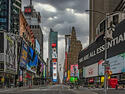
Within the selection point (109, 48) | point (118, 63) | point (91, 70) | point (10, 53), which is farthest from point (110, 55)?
point (10, 53)

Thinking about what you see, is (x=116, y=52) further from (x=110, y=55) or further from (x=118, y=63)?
(x=110, y=55)

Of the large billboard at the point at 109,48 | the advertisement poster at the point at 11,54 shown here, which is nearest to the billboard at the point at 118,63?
→ the large billboard at the point at 109,48

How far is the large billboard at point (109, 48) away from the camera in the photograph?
10081 centimetres

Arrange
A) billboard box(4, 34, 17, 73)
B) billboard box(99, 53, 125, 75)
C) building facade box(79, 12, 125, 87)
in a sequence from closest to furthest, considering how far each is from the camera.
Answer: billboard box(99, 53, 125, 75)
building facade box(79, 12, 125, 87)
billboard box(4, 34, 17, 73)

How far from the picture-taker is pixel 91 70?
15650 centimetres

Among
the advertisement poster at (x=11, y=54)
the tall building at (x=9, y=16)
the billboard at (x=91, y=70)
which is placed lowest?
the billboard at (x=91, y=70)

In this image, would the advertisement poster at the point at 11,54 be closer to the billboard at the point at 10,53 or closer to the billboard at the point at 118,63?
the billboard at the point at 10,53

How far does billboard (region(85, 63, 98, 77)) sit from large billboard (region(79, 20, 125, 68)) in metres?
2.45

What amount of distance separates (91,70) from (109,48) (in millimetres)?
41495

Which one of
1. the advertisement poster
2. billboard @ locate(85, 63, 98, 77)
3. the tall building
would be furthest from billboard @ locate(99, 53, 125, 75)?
the tall building

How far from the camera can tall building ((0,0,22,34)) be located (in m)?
143

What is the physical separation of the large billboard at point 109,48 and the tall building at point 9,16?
46922 millimetres

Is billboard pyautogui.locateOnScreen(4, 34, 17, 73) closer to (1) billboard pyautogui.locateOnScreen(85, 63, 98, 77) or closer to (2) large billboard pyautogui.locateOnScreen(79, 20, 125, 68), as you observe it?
(2) large billboard pyautogui.locateOnScreen(79, 20, 125, 68)

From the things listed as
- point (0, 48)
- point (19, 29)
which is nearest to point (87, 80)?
point (19, 29)
